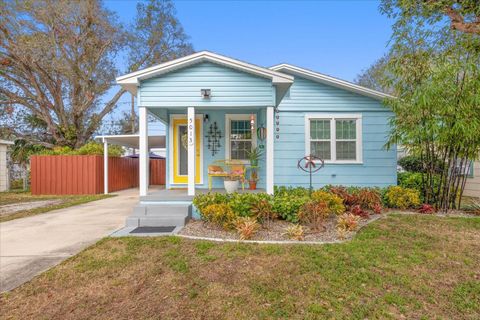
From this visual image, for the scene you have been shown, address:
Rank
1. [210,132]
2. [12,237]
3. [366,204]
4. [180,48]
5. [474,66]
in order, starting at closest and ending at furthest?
1. [12,237]
2. [474,66]
3. [366,204]
4. [210,132]
5. [180,48]

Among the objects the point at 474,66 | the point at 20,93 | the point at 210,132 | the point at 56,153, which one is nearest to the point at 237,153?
the point at 210,132

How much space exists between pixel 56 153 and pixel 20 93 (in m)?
6.46

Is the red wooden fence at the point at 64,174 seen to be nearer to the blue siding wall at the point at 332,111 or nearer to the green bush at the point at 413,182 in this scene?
the blue siding wall at the point at 332,111

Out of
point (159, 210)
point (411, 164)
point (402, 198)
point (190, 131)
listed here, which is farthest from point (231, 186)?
point (411, 164)

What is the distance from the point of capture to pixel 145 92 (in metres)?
6.25

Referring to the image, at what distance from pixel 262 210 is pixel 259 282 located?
87.0 inches

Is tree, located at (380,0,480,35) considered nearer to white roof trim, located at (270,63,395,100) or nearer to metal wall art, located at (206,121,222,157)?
white roof trim, located at (270,63,395,100)

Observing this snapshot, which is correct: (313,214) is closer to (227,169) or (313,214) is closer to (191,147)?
(191,147)

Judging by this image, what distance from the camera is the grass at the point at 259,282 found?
2.67 metres

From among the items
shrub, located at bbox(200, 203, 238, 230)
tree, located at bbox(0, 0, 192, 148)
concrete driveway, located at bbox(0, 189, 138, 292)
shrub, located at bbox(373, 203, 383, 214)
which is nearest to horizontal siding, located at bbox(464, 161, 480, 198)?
shrub, located at bbox(373, 203, 383, 214)

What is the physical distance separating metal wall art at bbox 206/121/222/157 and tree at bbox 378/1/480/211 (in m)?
4.71

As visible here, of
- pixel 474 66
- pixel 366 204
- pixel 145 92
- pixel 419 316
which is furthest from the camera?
pixel 366 204

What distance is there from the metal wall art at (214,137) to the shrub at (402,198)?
494cm

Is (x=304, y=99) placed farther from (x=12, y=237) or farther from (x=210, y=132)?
(x=12, y=237)
